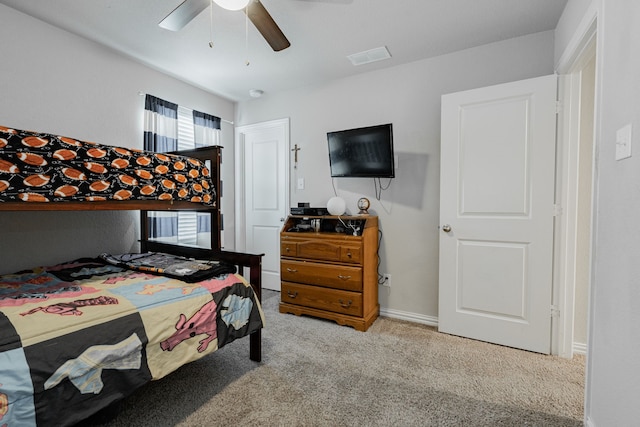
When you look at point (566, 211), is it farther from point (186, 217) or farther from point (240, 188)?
point (186, 217)

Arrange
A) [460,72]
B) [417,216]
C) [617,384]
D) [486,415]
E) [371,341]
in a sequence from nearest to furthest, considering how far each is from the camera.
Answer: [617,384]
[486,415]
[371,341]
[460,72]
[417,216]

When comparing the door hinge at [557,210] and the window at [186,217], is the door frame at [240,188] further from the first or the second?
the door hinge at [557,210]

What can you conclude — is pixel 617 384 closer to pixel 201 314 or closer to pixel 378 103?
pixel 201 314

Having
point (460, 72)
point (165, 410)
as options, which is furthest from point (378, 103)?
point (165, 410)

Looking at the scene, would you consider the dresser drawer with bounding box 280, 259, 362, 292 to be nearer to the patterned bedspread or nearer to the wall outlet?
the wall outlet

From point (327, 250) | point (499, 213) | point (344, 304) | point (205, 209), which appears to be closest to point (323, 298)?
point (344, 304)

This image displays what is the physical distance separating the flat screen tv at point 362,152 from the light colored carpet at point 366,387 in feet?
4.77

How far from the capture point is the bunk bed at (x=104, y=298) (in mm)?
1056

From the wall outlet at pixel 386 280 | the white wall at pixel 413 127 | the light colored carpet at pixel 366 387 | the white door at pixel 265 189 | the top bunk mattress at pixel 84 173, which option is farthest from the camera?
the white door at pixel 265 189

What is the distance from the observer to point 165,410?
153 centimetres

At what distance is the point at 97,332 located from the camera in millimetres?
1205

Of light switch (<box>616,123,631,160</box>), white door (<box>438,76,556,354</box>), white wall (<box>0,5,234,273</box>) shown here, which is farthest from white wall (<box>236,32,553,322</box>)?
white wall (<box>0,5,234,273</box>)

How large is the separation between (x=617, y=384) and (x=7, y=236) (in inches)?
139

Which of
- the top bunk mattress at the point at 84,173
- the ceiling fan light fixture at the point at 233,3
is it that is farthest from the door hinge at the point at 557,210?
the top bunk mattress at the point at 84,173
